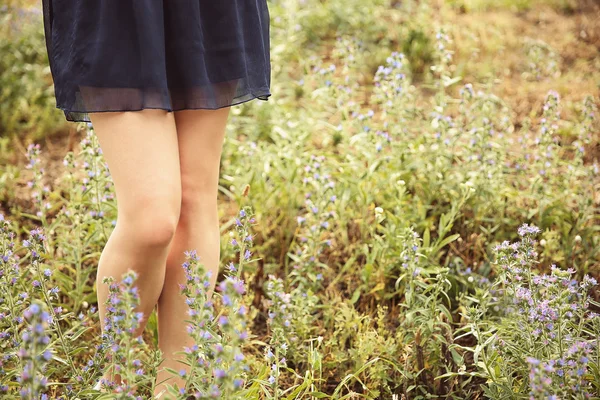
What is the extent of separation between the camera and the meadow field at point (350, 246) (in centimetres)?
190

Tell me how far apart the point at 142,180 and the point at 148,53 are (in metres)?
0.34

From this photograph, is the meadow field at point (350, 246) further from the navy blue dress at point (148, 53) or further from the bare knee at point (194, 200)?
the navy blue dress at point (148, 53)

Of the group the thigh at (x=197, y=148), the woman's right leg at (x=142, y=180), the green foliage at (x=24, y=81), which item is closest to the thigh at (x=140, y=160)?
the woman's right leg at (x=142, y=180)

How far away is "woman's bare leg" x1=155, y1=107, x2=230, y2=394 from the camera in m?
2.04

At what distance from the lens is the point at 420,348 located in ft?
7.37

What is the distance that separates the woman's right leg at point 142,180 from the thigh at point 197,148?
0.39ft

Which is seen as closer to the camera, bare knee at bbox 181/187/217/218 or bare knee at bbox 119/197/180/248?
bare knee at bbox 119/197/180/248

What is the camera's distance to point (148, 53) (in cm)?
180

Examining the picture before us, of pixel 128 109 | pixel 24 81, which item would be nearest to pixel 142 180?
pixel 128 109

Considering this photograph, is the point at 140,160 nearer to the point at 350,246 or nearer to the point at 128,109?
the point at 128,109

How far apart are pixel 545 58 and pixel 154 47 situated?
3.83m

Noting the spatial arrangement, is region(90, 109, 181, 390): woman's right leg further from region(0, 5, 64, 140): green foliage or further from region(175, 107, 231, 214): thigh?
region(0, 5, 64, 140): green foliage

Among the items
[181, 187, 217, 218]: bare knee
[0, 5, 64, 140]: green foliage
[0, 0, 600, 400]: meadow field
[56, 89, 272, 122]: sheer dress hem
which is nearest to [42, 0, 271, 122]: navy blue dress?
[56, 89, 272, 122]: sheer dress hem

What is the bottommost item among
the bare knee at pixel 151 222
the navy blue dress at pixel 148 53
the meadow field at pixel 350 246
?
the meadow field at pixel 350 246
